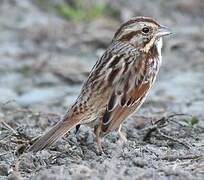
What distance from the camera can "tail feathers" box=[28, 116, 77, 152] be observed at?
19.9ft

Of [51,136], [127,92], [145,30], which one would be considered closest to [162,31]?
[145,30]

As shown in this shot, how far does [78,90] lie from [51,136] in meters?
3.62

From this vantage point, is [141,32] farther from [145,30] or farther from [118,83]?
[118,83]

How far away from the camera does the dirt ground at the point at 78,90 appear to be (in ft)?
18.9

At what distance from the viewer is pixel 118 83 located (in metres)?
6.46

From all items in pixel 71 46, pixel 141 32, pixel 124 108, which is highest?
pixel 71 46

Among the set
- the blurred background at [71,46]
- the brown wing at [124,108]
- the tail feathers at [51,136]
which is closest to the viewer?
the tail feathers at [51,136]

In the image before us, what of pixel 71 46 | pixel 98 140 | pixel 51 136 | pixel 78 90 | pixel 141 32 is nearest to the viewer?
pixel 51 136

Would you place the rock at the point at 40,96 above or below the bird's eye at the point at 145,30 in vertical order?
below

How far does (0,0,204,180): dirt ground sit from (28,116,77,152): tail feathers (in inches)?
3.0

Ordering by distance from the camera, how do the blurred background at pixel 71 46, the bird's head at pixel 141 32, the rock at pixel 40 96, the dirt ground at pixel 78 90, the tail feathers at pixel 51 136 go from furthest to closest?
the blurred background at pixel 71 46
the rock at pixel 40 96
the bird's head at pixel 141 32
the tail feathers at pixel 51 136
the dirt ground at pixel 78 90

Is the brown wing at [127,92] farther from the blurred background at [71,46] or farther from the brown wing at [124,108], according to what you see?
the blurred background at [71,46]

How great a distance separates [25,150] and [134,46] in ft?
4.32

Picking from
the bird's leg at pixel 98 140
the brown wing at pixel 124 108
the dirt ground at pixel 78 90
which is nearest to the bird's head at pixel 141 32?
the brown wing at pixel 124 108
